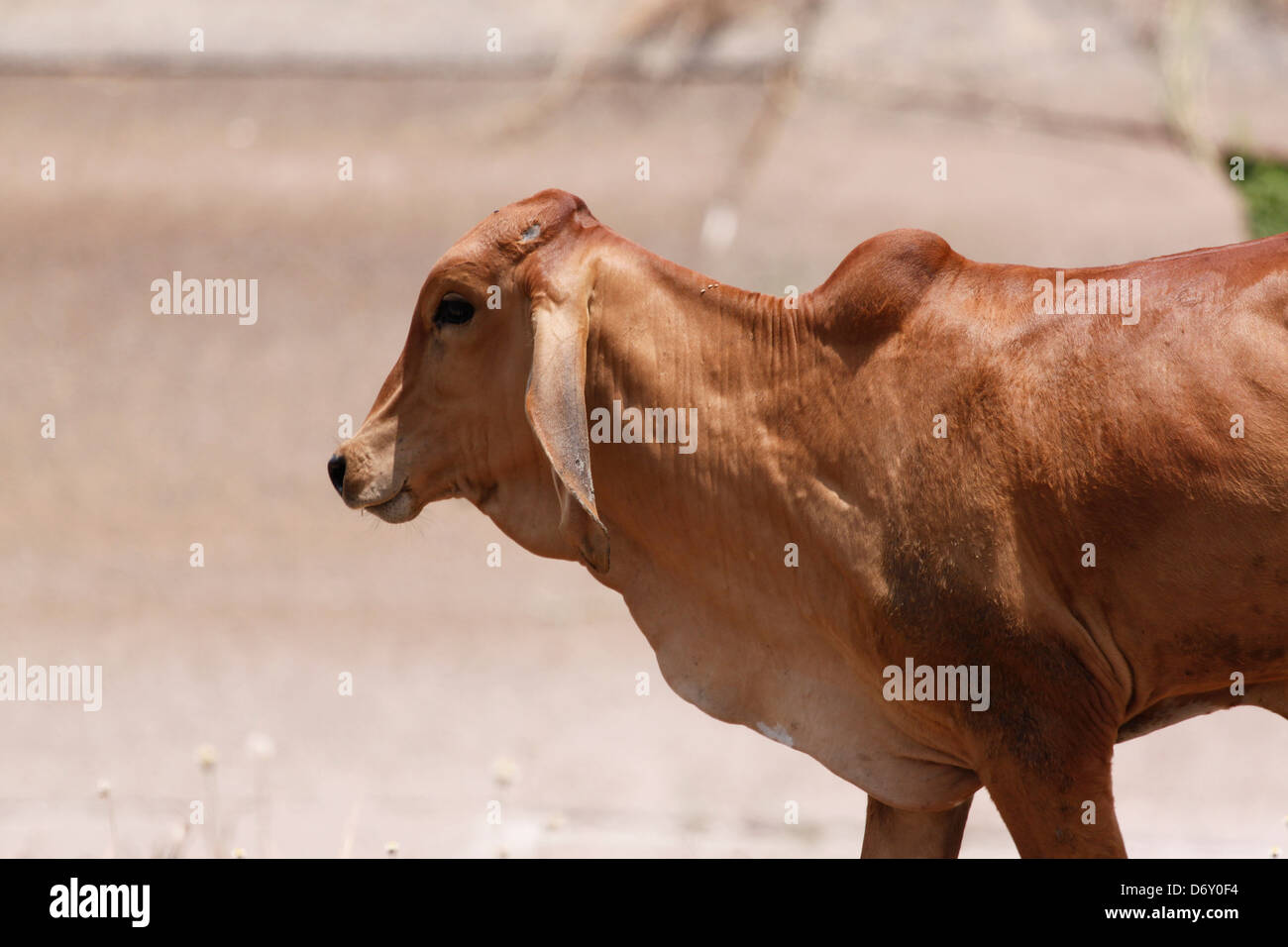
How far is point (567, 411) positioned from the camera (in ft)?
13.0

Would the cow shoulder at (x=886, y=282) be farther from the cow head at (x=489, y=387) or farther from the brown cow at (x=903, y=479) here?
the cow head at (x=489, y=387)

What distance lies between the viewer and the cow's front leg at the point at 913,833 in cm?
438

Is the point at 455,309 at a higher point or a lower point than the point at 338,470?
higher

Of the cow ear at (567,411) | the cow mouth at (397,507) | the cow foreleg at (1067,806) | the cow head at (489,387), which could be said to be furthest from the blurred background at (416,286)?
the cow foreleg at (1067,806)

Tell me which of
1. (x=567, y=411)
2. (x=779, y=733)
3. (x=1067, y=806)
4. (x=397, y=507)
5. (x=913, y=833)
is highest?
(x=567, y=411)

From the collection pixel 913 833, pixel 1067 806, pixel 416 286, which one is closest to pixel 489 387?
pixel 913 833

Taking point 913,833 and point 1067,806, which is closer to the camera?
point 1067,806

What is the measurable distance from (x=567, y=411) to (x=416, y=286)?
38.0ft

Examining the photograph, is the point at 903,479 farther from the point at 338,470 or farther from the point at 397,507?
the point at 338,470

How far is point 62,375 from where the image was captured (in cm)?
1473

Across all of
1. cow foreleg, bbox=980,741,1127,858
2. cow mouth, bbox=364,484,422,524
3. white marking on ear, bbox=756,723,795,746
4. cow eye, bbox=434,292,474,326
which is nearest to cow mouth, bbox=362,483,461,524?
cow mouth, bbox=364,484,422,524

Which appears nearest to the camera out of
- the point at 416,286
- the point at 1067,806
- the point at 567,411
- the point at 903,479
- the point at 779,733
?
the point at 1067,806

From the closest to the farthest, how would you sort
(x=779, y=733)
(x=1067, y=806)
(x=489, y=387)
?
1. (x=1067, y=806)
2. (x=779, y=733)
3. (x=489, y=387)
